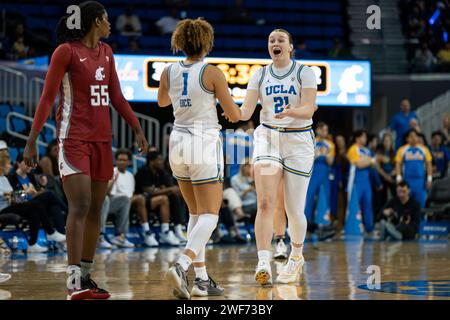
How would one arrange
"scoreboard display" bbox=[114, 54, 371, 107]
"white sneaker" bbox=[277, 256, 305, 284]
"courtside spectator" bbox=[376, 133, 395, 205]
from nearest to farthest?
1. "white sneaker" bbox=[277, 256, 305, 284]
2. "scoreboard display" bbox=[114, 54, 371, 107]
3. "courtside spectator" bbox=[376, 133, 395, 205]

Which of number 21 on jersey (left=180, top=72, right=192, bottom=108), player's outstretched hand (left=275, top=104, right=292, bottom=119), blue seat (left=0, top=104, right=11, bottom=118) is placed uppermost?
blue seat (left=0, top=104, right=11, bottom=118)

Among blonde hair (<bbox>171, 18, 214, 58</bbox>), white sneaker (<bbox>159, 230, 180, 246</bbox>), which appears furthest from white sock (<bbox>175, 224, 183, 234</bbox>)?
blonde hair (<bbox>171, 18, 214, 58</bbox>)

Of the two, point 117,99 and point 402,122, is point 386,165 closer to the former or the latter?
point 402,122

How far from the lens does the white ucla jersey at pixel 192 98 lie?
239 inches

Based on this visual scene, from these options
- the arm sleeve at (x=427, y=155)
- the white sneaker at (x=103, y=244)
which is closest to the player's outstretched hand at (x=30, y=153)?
the white sneaker at (x=103, y=244)

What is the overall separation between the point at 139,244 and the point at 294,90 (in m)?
6.17

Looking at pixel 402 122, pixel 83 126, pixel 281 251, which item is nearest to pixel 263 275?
pixel 83 126

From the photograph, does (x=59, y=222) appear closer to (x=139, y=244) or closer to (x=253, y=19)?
(x=139, y=244)

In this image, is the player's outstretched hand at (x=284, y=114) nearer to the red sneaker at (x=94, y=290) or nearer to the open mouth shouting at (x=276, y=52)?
the open mouth shouting at (x=276, y=52)

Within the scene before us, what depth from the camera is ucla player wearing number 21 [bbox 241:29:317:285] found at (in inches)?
281

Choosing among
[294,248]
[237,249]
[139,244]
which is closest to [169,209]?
[139,244]

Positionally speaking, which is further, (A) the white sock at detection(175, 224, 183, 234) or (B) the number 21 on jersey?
(A) the white sock at detection(175, 224, 183, 234)

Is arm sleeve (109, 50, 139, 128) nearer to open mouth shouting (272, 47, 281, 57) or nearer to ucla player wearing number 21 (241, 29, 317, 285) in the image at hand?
ucla player wearing number 21 (241, 29, 317, 285)

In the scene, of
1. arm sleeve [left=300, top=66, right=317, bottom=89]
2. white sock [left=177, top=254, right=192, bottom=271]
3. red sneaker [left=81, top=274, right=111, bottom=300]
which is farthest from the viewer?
arm sleeve [left=300, top=66, right=317, bottom=89]
